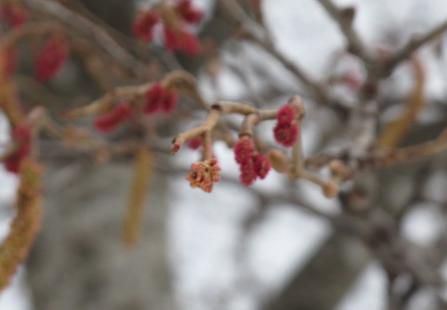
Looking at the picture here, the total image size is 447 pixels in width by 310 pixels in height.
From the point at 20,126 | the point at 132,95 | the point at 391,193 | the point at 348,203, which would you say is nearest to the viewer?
the point at 132,95

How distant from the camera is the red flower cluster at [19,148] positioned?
109 cm

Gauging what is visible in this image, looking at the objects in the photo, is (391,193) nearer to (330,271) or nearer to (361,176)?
(330,271)

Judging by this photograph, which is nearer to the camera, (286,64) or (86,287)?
(286,64)

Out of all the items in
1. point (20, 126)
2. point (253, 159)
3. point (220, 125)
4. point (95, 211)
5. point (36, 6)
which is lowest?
point (253, 159)

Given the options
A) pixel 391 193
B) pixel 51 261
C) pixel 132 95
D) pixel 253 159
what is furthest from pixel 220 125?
pixel 51 261

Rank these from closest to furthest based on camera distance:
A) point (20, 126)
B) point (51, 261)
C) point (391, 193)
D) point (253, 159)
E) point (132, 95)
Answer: point (253, 159), point (132, 95), point (20, 126), point (391, 193), point (51, 261)

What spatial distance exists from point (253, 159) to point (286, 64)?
0.50 m

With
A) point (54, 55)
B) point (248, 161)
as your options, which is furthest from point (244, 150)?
point (54, 55)

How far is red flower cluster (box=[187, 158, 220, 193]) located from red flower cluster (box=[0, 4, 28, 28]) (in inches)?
42.5

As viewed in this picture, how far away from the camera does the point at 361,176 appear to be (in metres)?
1.15

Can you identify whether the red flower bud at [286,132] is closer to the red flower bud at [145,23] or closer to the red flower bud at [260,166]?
the red flower bud at [260,166]

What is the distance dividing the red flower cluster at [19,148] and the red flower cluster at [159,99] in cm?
19

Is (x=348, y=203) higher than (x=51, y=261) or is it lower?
lower

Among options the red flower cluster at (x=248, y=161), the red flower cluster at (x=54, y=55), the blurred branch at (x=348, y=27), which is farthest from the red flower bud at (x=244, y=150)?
the red flower cluster at (x=54, y=55)
